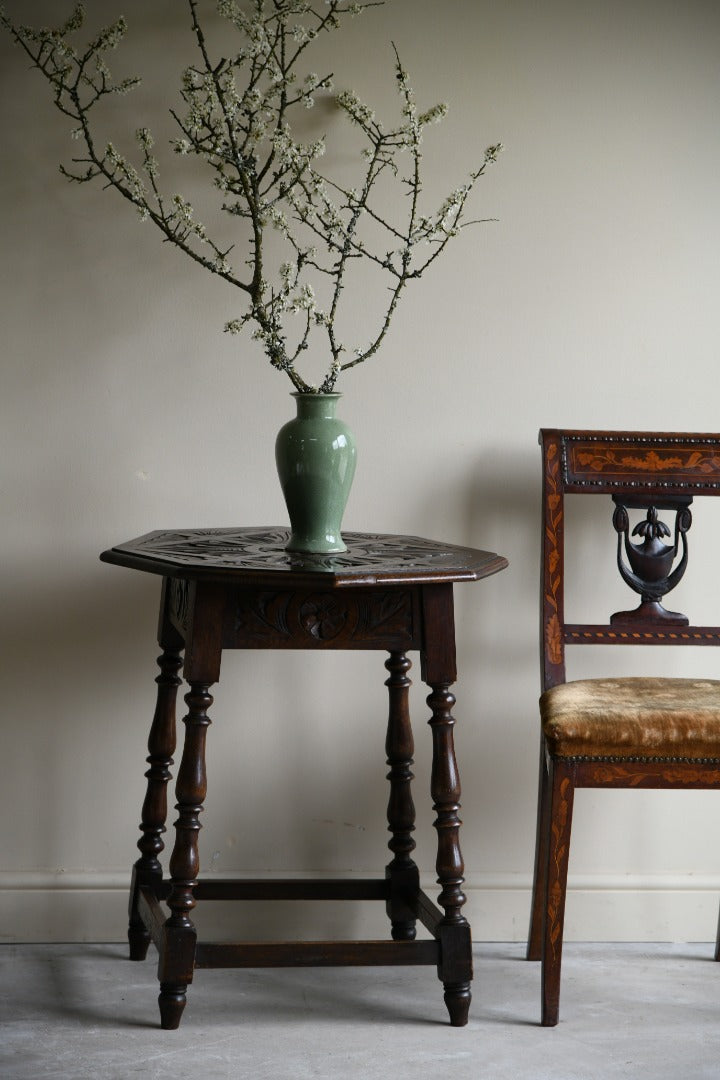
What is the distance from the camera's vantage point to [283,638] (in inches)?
69.0

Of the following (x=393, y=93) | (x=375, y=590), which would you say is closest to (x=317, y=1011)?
(x=375, y=590)

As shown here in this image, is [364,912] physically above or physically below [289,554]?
below

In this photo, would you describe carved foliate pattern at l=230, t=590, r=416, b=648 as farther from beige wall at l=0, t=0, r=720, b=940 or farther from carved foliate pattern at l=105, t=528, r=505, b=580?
beige wall at l=0, t=0, r=720, b=940

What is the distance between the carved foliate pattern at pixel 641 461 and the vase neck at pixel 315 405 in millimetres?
518

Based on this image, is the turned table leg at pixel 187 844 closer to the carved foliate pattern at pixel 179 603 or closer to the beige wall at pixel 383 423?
the carved foliate pattern at pixel 179 603

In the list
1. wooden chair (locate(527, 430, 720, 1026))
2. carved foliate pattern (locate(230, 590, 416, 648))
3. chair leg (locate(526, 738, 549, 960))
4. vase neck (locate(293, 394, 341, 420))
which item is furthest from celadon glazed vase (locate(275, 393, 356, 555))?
chair leg (locate(526, 738, 549, 960))

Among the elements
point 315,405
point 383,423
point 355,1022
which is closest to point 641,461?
point 383,423

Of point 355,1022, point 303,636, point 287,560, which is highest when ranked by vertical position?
point 287,560

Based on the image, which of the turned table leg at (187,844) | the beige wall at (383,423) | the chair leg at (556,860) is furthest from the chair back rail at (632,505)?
the turned table leg at (187,844)

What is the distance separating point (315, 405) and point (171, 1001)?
1.00 meters

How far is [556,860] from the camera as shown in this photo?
5.99 ft

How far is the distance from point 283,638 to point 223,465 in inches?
24.6

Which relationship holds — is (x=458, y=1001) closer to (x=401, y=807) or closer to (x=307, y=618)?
(x=401, y=807)

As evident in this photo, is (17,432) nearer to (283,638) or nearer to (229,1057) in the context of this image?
(283,638)
